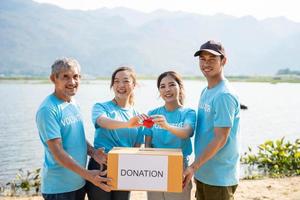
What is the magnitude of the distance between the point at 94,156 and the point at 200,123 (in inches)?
39.3

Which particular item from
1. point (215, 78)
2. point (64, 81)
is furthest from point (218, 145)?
point (64, 81)

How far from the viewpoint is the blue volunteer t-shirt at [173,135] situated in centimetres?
356

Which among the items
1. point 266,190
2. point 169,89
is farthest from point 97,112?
point 266,190

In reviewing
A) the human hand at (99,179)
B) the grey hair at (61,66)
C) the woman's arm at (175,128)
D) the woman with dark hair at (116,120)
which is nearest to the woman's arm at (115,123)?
the woman with dark hair at (116,120)

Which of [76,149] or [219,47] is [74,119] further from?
[219,47]

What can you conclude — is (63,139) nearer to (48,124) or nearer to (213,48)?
(48,124)

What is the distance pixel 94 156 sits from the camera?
345 centimetres

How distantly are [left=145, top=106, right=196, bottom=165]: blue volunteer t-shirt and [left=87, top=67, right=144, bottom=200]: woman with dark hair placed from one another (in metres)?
0.17

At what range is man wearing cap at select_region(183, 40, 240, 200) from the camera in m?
3.17

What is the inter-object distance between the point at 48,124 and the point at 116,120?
2.14 feet

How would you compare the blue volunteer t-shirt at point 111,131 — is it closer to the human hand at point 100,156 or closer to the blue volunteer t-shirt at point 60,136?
the human hand at point 100,156

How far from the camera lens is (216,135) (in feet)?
10.4

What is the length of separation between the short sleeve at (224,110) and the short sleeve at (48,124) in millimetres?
1283

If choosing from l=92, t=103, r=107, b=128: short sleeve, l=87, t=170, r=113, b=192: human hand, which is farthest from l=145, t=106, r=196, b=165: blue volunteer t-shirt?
l=87, t=170, r=113, b=192: human hand
